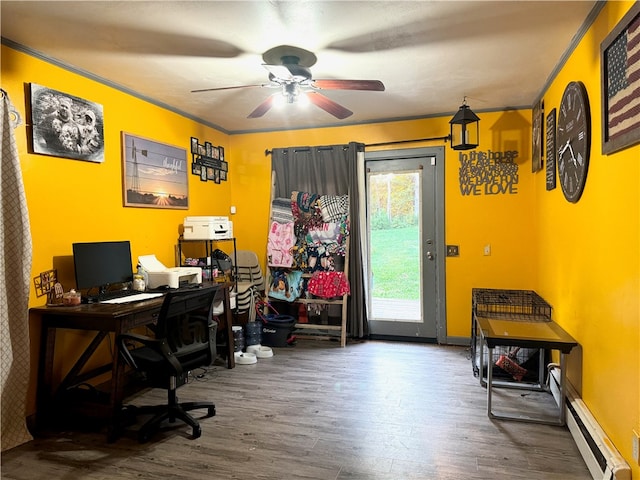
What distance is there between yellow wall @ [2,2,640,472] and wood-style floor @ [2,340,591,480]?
1.54 ft

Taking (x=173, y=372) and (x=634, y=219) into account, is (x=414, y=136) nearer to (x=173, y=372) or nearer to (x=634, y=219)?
(x=634, y=219)

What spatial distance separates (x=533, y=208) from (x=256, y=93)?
3.00 meters

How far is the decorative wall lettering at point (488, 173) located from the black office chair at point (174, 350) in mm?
3022

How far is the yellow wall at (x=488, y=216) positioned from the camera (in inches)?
81.4

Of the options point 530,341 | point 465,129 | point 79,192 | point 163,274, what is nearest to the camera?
point 530,341

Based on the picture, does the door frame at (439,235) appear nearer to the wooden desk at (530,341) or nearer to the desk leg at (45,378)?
the wooden desk at (530,341)

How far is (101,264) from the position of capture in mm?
3166

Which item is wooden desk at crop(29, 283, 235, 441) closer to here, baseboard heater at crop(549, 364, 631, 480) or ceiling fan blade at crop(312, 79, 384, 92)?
ceiling fan blade at crop(312, 79, 384, 92)

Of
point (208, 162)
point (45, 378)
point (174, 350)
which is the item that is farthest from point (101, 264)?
point (208, 162)

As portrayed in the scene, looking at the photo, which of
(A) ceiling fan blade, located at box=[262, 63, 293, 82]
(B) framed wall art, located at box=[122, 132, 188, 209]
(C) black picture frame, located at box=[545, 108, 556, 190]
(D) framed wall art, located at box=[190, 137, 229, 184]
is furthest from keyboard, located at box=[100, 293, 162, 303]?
(C) black picture frame, located at box=[545, 108, 556, 190]

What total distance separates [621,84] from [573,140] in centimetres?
83

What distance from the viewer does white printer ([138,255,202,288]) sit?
141 inches

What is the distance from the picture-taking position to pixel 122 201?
11.9 ft

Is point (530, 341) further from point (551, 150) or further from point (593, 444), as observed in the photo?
point (551, 150)
